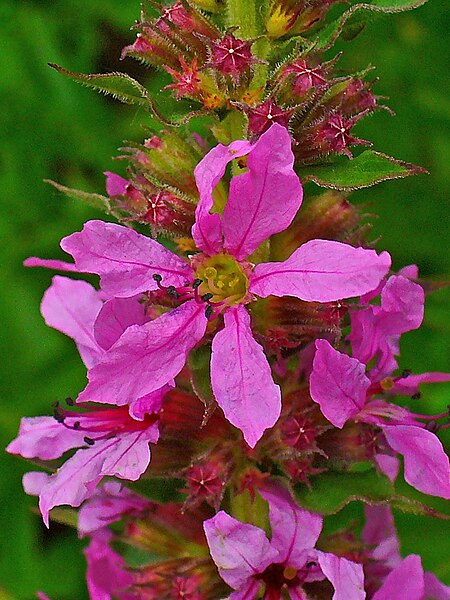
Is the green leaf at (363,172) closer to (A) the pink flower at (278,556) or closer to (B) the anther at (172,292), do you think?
(B) the anther at (172,292)

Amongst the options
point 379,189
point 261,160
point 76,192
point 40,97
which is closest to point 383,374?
point 261,160

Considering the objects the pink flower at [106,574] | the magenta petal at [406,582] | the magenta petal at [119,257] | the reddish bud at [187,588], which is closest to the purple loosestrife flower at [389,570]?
the magenta petal at [406,582]

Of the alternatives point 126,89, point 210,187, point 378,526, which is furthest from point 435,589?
point 126,89

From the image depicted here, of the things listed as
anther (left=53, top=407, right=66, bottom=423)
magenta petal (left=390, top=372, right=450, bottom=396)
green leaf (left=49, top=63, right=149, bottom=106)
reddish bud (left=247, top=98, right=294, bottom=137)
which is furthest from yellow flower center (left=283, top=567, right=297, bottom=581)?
green leaf (left=49, top=63, right=149, bottom=106)

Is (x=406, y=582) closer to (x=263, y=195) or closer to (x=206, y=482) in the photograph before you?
(x=206, y=482)

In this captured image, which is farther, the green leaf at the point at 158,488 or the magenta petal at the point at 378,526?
the magenta petal at the point at 378,526

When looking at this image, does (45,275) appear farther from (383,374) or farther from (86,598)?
(383,374)

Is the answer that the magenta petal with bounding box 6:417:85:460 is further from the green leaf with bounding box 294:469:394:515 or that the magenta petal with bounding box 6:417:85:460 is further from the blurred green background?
the blurred green background
